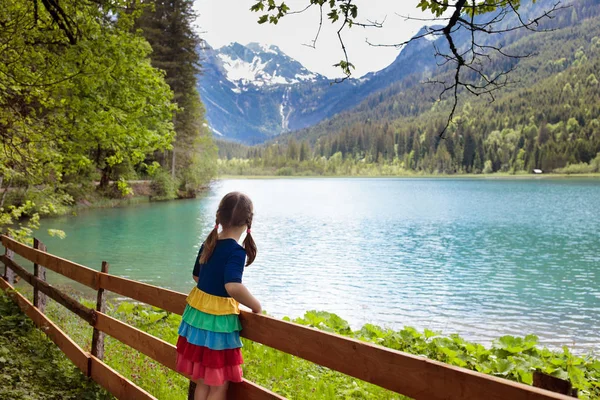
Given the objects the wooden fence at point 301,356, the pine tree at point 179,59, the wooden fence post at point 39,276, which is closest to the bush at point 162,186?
the pine tree at point 179,59

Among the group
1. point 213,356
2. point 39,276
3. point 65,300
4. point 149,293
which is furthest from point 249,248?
point 39,276

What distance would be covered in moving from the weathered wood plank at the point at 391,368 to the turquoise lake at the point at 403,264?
887 centimetres

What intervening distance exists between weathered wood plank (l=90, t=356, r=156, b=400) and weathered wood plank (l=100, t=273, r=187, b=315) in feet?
2.41

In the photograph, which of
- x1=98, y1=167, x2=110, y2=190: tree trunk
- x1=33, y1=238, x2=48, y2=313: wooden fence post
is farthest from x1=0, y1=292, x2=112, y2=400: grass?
x1=98, y1=167, x2=110, y2=190: tree trunk

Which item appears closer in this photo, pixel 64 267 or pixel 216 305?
pixel 216 305

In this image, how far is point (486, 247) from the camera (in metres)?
24.2

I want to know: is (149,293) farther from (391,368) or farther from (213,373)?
(391,368)

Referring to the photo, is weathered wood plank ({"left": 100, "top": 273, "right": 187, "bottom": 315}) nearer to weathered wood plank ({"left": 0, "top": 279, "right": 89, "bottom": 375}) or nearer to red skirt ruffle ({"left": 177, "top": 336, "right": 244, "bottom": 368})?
red skirt ruffle ({"left": 177, "top": 336, "right": 244, "bottom": 368})

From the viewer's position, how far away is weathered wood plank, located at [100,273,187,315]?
3.82 m

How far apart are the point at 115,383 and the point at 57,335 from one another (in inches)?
71.1

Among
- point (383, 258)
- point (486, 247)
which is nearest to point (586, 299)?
point (383, 258)

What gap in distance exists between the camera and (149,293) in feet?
14.0

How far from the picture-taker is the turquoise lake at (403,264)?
12.7 meters

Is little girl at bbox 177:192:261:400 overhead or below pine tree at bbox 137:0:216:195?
below
